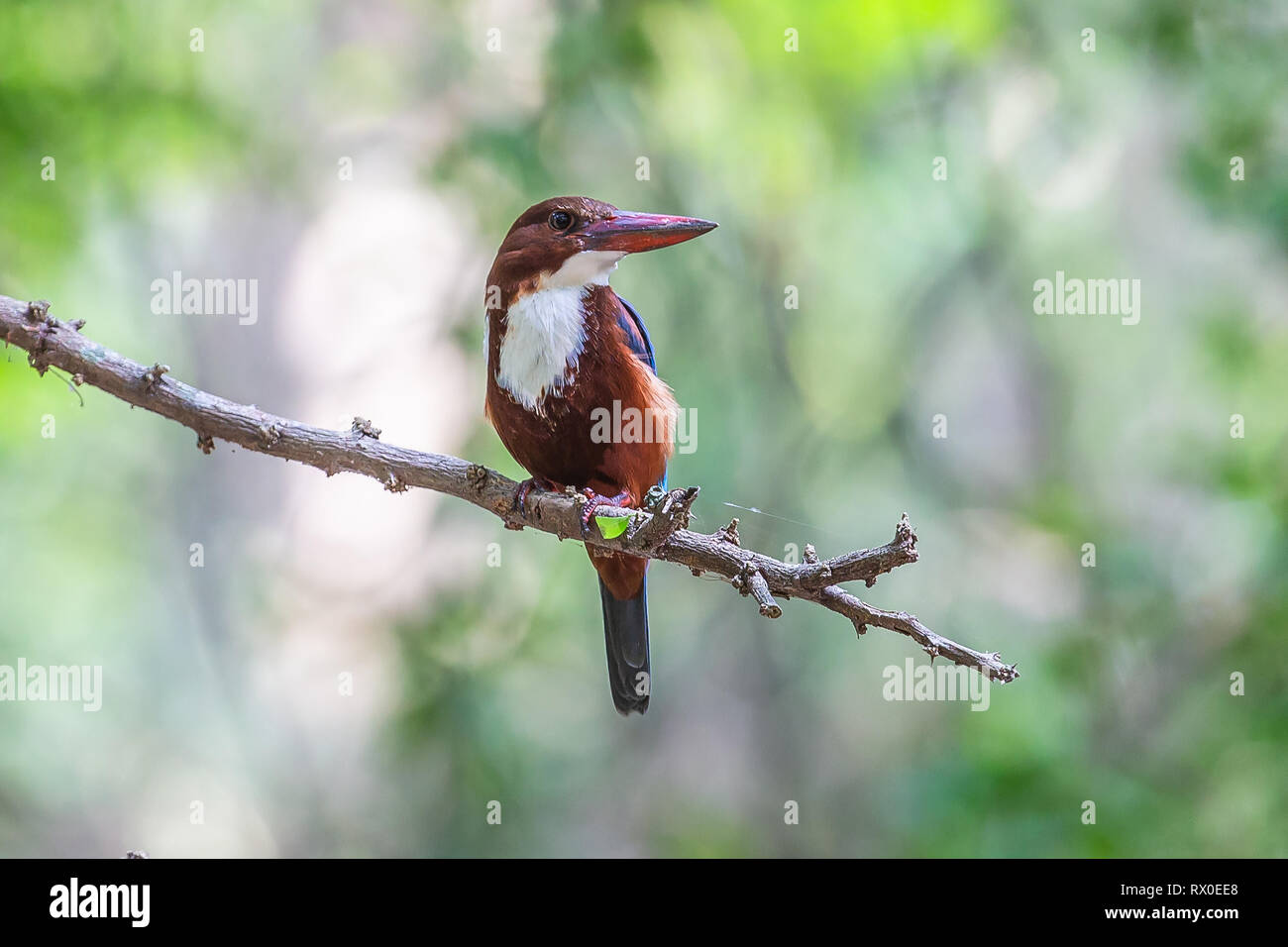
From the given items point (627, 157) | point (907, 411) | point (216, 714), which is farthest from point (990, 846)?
point (216, 714)

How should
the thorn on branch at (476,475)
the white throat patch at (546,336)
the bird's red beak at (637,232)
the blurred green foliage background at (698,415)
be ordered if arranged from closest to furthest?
the bird's red beak at (637,232) < the thorn on branch at (476,475) < the white throat patch at (546,336) < the blurred green foliage background at (698,415)

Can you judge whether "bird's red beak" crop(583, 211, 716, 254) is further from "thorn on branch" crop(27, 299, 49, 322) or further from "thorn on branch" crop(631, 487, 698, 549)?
"thorn on branch" crop(27, 299, 49, 322)

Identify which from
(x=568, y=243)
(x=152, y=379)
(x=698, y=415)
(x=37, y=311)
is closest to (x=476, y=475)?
(x=568, y=243)

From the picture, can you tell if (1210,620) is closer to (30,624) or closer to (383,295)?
(383,295)

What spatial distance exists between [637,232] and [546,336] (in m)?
0.43

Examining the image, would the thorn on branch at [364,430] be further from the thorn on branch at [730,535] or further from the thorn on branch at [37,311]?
the thorn on branch at [730,535]

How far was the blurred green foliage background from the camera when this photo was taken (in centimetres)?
503

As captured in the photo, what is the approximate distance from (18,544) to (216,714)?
159 centimetres

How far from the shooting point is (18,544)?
662 centimetres

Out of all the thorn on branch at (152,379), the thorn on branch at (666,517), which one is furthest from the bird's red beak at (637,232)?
the thorn on branch at (152,379)

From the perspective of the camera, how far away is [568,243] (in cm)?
267

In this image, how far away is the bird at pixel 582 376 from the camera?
105 inches

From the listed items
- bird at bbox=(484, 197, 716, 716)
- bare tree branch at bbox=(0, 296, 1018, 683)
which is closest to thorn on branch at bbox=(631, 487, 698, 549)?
bare tree branch at bbox=(0, 296, 1018, 683)
